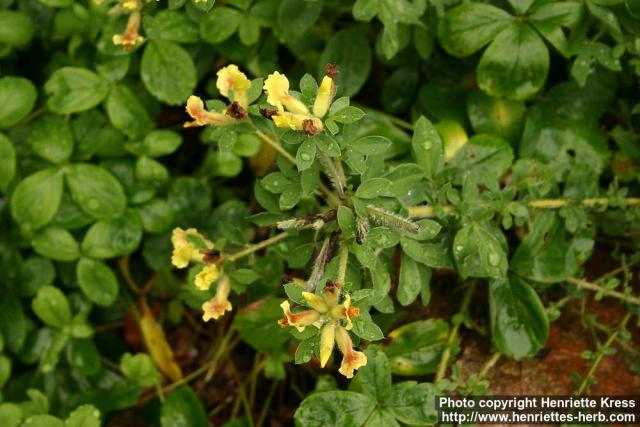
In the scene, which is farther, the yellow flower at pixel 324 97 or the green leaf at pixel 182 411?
the green leaf at pixel 182 411

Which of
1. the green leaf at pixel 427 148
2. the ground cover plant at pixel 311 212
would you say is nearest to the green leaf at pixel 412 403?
the ground cover plant at pixel 311 212

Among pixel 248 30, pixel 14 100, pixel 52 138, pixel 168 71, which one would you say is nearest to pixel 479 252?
pixel 248 30

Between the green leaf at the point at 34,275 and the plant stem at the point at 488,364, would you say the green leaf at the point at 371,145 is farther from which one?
the green leaf at the point at 34,275

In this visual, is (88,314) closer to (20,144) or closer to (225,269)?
(20,144)

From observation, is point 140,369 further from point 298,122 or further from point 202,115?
point 298,122

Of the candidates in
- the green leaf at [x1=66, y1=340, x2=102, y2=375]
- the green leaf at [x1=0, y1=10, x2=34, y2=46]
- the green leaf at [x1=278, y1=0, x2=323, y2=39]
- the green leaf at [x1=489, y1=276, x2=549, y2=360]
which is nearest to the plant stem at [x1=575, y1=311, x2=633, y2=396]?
the green leaf at [x1=489, y1=276, x2=549, y2=360]

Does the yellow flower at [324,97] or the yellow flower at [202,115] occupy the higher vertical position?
the yellow flower at [324,97]

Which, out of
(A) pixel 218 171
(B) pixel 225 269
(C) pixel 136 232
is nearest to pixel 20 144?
(C) pixel 136 232
